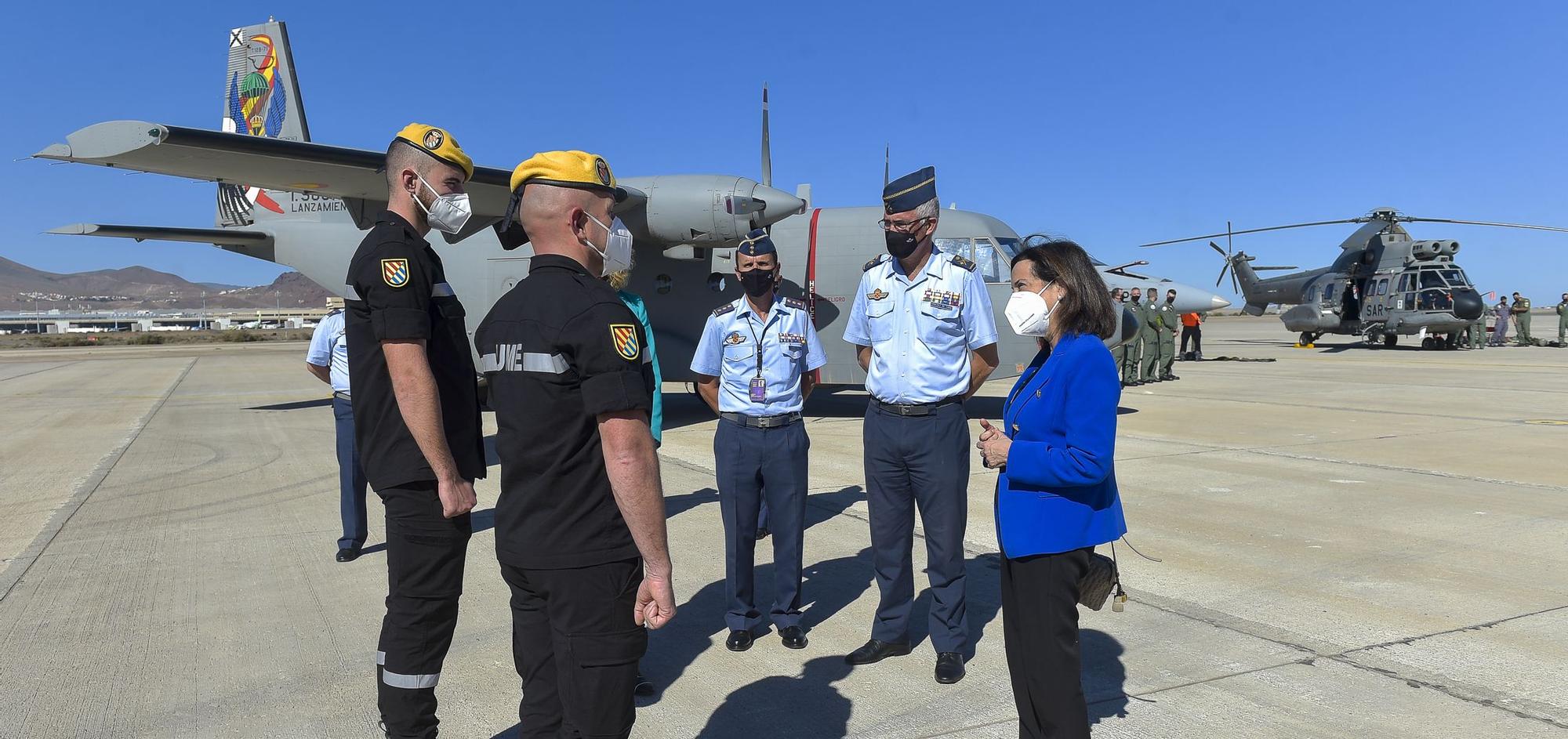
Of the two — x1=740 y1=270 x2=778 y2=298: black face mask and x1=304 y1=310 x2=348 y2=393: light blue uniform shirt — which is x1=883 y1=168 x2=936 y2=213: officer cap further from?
x1=304 y1=310 x2=348 y2=393: light blue uniform shirt

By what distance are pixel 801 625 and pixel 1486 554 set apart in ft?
13.0

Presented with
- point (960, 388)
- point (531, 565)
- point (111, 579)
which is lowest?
point (111, 579)

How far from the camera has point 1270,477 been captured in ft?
24.8

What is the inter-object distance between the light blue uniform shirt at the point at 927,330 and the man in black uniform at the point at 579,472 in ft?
6.33

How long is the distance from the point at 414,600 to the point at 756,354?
2.01m

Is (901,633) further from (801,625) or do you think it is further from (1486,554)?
(1486,554)

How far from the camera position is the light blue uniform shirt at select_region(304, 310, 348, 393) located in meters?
5.80

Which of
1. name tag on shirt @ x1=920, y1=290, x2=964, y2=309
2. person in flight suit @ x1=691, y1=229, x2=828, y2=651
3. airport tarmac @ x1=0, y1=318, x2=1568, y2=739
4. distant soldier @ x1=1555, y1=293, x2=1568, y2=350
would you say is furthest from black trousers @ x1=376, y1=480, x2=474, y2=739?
distant soldier @ x1=1555, y1=293, x2=1568, y2=350

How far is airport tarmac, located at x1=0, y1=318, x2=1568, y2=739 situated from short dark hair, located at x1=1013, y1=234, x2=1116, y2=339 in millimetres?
1507

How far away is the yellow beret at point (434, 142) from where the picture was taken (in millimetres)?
3021

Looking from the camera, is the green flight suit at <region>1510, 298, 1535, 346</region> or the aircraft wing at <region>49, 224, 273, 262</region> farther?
the green flight suit at <region>1510, 298, 1535, 346</region>

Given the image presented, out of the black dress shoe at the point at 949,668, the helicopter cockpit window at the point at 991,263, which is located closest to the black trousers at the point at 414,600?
the black dress shoe at the point at 949,668

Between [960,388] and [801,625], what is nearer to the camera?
[960,388]

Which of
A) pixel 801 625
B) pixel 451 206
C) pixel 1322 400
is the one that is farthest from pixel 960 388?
pixel 1322 400
